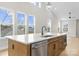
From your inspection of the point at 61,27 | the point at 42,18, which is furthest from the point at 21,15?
the point at 61,27

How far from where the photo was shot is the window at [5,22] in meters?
1.25

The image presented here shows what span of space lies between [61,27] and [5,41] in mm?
878

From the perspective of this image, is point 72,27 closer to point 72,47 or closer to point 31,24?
point 72,47

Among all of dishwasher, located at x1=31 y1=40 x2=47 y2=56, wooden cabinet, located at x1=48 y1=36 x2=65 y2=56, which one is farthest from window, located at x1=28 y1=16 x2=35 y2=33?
wooden cabinet, located at x1=48 y1=36 x2=65 y2=56

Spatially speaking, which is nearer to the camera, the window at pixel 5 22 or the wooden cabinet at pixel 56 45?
the window at pixel 5 22

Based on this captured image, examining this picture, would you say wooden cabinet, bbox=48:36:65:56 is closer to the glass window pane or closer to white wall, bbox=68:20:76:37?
white wall, bbox=68:20:76:37

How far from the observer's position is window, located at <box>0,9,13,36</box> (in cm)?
125

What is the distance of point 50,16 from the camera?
155 cm

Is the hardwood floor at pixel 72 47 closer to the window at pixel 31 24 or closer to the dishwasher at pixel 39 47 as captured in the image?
the dishwasher at pixel 39 47

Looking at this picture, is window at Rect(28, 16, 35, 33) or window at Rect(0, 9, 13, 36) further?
window at Rect(28, 16, 35, 33)

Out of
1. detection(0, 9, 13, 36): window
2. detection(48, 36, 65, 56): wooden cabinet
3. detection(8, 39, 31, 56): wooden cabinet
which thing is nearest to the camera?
detection(0, 9, 13, 36): window

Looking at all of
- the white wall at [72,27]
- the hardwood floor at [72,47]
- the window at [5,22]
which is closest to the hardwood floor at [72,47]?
the hardwood floor at [72,47]

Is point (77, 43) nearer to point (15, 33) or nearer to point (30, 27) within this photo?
point (30, 27)

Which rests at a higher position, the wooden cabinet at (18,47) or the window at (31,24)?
the window at (31,24)
